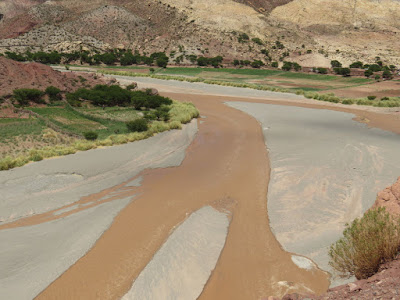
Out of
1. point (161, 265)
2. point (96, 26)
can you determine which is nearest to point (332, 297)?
point (161, 265)

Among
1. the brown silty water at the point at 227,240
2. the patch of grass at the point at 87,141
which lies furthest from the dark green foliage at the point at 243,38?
the brown silty water at the point at 227,240

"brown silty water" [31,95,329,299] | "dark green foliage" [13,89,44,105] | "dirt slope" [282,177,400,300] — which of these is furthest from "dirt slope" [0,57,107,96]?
"dirt slope" [282,177,400,300]

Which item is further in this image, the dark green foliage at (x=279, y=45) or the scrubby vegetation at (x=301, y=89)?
the dark green foliage at (x=279, y=45)

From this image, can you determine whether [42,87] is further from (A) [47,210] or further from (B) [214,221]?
(B) [214,221]

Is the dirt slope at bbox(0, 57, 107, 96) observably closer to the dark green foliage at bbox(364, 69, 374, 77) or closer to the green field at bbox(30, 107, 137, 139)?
the green field at bbox(30, 107, 137, 139)

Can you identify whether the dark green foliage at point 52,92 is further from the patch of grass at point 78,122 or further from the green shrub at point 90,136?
the green shrub at point 90,136

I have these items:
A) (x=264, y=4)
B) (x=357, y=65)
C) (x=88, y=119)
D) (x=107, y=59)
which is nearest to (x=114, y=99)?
(x=88, y=119)
